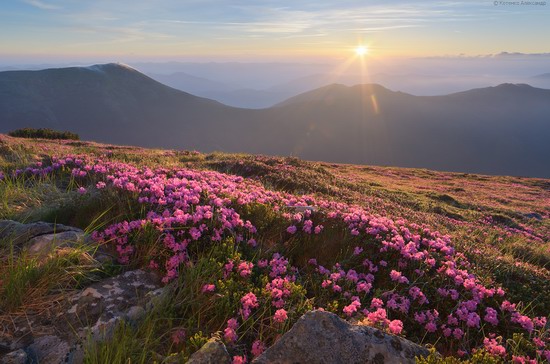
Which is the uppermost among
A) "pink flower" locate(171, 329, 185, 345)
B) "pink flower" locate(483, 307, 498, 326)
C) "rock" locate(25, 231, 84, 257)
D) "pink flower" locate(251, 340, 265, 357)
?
"rock" locate(25, 231, 84, 257)

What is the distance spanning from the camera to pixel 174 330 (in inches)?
174

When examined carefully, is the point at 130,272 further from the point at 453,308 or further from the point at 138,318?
the point at 453,308

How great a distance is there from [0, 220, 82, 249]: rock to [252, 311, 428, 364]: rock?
3966mm

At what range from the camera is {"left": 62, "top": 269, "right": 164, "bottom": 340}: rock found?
4.21 m

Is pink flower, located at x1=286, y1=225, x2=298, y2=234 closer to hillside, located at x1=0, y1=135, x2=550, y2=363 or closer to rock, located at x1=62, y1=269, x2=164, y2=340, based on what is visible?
hillside, located at x1=0, y1=135, x2=550, y2=363

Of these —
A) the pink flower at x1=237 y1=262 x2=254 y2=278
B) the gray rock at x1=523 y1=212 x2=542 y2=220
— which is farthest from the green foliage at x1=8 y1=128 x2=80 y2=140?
the gray rock at x1=523 y1=212 x2=542 y2=220

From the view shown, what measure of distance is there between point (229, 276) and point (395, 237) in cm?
392

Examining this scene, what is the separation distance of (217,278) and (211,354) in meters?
1.59

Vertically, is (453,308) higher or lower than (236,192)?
lower

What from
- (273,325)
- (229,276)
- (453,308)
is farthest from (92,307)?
(453,308)

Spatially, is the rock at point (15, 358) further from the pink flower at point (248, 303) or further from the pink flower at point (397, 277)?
the pink flower at point (397, 277)

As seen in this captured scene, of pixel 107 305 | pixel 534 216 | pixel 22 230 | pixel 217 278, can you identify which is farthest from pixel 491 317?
pixel 534 216

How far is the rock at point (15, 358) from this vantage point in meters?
3.58

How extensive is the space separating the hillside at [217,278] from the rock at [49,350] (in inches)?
0.7
